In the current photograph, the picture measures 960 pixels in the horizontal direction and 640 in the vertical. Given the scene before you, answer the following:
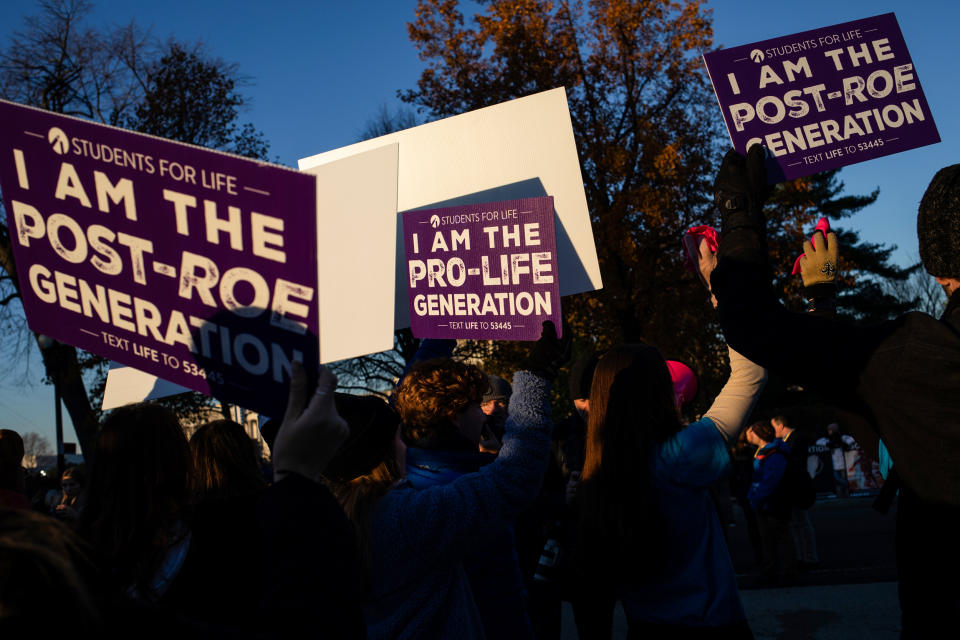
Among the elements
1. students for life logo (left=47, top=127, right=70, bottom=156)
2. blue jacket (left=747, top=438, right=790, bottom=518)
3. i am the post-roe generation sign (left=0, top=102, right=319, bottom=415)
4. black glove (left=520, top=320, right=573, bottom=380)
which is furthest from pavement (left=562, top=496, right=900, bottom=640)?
students for life logo (left=47, top=127, right=70, bottom=156)

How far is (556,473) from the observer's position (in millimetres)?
5145

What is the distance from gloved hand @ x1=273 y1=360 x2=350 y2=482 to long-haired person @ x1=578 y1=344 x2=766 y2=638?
1393 millimetres

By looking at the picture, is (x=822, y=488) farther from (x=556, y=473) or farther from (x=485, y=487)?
(x=485, y=487)

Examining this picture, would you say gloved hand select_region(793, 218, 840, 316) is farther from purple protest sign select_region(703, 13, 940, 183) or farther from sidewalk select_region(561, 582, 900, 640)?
sidewalk select_region(561, 582, 900, 640)

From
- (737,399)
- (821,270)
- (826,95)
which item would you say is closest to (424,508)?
(737,399)

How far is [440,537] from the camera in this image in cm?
226

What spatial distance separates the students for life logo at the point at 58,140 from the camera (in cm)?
196

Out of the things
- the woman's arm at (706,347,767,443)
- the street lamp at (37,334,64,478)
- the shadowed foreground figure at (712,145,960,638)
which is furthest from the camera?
the street lamp at (37,334,64,478)

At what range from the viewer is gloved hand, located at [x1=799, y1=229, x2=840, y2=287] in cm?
259

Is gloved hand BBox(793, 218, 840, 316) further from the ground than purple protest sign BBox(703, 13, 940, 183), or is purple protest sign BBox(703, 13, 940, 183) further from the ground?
purple protest sign BBox(703, 13, 940, 183)

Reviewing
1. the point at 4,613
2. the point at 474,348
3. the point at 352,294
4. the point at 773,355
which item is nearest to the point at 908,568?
the point at 773,355

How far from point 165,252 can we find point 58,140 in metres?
0.40

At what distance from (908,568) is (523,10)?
18.0 meters

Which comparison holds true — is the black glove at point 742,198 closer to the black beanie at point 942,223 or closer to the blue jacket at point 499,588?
the black beanie at point 942,223
